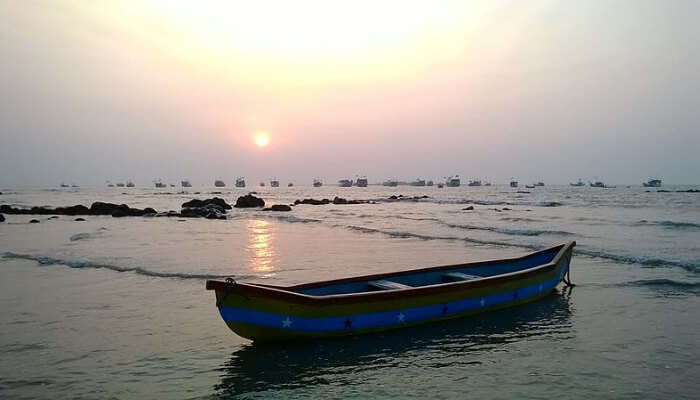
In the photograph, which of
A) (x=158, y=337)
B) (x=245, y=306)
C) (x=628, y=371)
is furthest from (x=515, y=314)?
(x=158, y=337)

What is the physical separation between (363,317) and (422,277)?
3.39m

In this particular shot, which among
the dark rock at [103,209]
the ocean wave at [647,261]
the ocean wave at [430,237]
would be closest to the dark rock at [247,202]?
the dark rock at [103,209]

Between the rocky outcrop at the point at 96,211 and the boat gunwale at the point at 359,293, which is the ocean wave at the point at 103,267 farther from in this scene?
the rocky outcrop at the point at 96,211

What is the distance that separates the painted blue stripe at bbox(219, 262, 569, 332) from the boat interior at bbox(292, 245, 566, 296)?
682 mm

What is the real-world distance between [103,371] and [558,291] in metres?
11.0

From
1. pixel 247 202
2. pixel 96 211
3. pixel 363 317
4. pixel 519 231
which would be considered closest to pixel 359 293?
pixel 363 317

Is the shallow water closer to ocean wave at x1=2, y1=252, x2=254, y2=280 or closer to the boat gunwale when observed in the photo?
ocean wave at x1=2, y1=252, x2=254, y2=280

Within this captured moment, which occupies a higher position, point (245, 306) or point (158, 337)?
point (245, 306)

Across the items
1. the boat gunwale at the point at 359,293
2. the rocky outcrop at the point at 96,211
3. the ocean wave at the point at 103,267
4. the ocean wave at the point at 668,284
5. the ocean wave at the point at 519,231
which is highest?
the rocky outcrop at the point at 96,211

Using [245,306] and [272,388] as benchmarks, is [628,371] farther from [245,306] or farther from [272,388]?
[245,306]

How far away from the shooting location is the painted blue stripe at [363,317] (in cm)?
777

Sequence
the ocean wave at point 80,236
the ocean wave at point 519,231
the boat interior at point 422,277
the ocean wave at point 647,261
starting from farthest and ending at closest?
the ocean wave at point 519,231 < the ocean wave at point 80,236 < the ocean wave at point 647,261 < the boat interior at point 422,277

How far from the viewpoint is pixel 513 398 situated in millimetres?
6207

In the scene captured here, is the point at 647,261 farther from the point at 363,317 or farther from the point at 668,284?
the point at 363,317
